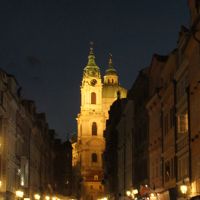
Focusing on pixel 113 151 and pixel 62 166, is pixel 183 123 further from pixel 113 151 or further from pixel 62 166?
pixel 62 166

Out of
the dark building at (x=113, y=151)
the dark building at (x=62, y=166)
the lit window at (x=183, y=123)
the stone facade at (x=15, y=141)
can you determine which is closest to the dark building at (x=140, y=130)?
the stone facade at (x=15, y=141)

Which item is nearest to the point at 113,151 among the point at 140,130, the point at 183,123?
the point at 140,130

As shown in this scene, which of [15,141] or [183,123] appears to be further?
[15,141]

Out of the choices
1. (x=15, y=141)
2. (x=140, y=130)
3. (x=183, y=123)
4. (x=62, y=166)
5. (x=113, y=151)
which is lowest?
(x=183, y=123)

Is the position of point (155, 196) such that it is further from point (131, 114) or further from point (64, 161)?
point (64, 161)

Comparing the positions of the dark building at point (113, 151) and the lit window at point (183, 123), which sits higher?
the dark building at point (113, 151)

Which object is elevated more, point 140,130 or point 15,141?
point 140,130

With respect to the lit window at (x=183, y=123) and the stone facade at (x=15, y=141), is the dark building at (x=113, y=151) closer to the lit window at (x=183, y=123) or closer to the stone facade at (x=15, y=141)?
the stone facade at (x=15, y=141)

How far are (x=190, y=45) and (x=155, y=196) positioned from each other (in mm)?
21367

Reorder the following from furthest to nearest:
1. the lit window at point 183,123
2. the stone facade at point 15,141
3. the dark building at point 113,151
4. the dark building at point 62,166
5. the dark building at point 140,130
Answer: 1. the dark building at point 62,166
2. the dark building at point 113,151
3. the dark building at point 140,130
4. the stone facade at point 15,141
5. the lit window at point 183,123

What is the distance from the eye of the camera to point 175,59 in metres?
50.8

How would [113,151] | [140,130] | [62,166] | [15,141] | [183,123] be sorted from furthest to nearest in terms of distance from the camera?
[62,166]
[113,151]
[15,141]
[140,130]
[183,123]

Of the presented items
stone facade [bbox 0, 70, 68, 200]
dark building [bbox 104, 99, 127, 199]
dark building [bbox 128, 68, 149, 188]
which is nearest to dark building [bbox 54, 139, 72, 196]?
dark building [bbox 104, 99, 127, 199]

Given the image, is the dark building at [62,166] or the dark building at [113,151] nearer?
the dark building at [113,151]
